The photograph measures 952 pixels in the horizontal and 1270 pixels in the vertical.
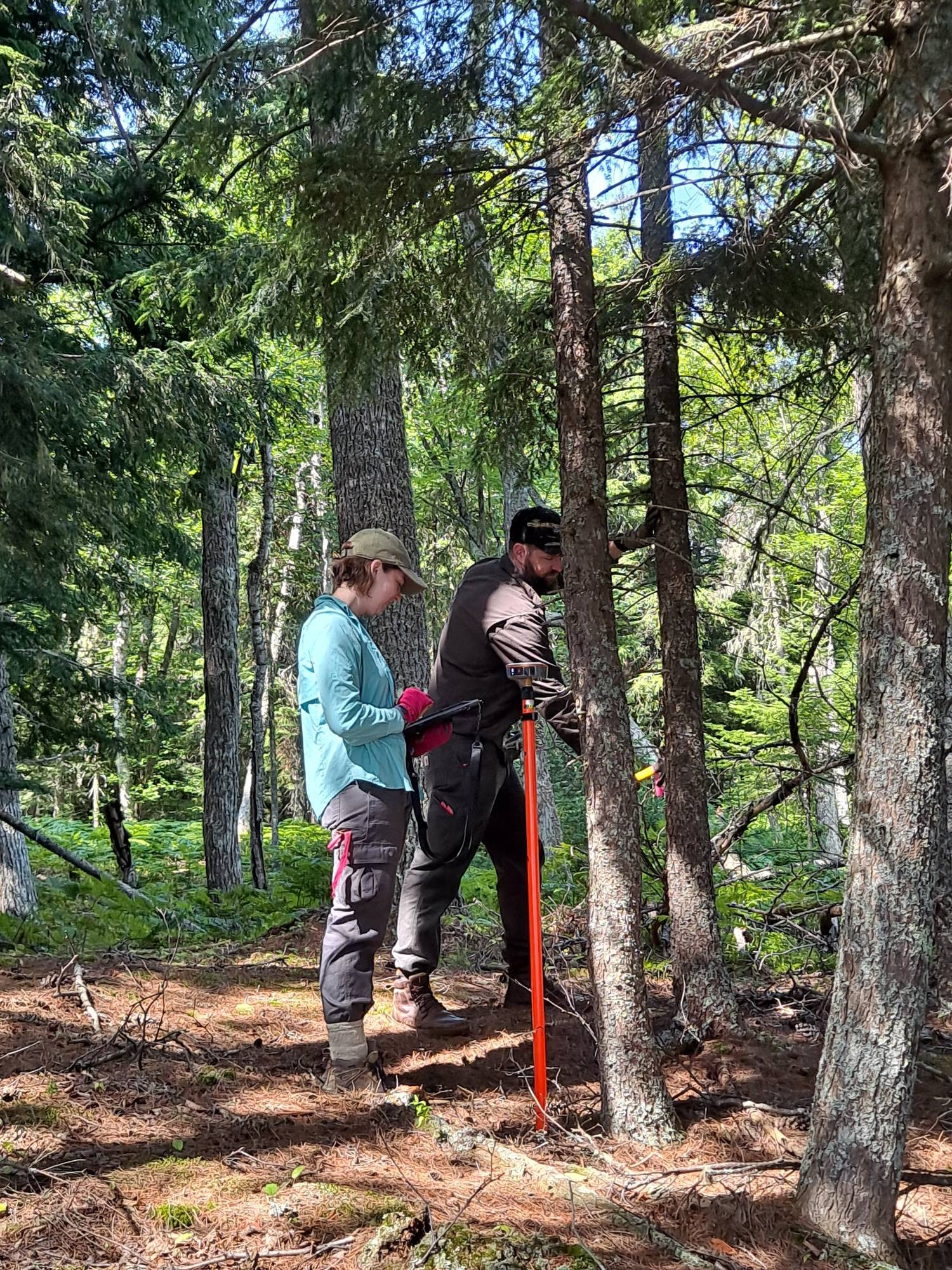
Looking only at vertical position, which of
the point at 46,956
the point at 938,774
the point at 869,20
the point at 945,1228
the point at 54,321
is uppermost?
the point at 54,321

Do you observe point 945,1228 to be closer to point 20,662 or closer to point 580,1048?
point 580,1048

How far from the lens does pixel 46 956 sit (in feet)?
19.5

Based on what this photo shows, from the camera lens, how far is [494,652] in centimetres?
466

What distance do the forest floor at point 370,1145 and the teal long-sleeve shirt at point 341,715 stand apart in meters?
1.25

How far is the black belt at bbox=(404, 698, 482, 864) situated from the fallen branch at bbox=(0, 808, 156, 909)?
4411 mm

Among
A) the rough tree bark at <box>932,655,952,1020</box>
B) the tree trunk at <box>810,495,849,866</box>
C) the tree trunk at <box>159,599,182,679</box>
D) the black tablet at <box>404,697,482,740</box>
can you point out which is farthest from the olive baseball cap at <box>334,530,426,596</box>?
the tree trunk at <box>159,599,182,679</box>

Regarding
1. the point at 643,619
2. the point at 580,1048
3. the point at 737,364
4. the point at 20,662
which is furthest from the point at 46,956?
the point at 643,619

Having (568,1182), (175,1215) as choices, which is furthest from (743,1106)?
(175,1215)

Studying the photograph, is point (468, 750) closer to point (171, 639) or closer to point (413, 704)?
point (413, 704)

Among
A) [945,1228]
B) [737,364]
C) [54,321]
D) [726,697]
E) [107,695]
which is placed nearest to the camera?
[945,1228]

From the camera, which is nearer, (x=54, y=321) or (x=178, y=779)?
(x=54, y=321)

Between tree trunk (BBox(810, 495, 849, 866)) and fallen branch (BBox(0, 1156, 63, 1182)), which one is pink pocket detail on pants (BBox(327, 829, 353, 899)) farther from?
tree trunk (BBox(810, 495, 849, 866))

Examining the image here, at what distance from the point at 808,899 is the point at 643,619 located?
15.9 ft

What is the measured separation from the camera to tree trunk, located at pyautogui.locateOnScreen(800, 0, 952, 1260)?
2.96 metres
